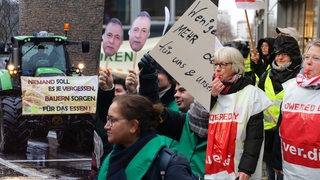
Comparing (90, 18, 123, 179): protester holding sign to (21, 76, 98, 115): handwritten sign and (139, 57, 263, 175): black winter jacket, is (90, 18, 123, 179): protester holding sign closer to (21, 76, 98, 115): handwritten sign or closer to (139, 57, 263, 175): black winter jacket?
(139, 57, 263, 175): black winter jacket

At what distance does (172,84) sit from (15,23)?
3.30 metres

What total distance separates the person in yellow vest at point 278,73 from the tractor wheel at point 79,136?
3.76m

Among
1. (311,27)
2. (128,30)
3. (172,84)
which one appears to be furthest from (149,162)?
(311,27)

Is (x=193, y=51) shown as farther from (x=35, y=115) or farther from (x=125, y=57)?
(x=35, y=115)

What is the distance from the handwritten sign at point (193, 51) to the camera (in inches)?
144

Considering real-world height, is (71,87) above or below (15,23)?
below

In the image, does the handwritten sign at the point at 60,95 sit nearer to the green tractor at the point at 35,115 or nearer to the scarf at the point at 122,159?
the green tractor at the point at 35,115

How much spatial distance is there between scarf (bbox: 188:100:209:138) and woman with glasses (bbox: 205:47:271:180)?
15 centimetres

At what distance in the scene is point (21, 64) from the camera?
9.52m

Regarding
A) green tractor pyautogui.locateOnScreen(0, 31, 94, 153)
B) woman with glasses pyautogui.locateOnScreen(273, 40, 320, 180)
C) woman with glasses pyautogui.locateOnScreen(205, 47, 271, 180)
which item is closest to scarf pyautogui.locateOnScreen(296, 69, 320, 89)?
woman with glasses pyautogui.locateOnScreen(273, 40, 320, 180)

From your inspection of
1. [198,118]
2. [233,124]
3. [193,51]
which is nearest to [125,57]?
[193,51]

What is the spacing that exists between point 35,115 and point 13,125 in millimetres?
1102

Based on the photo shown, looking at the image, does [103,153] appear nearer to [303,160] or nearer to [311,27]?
[303,160]

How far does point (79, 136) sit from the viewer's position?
9.30m
